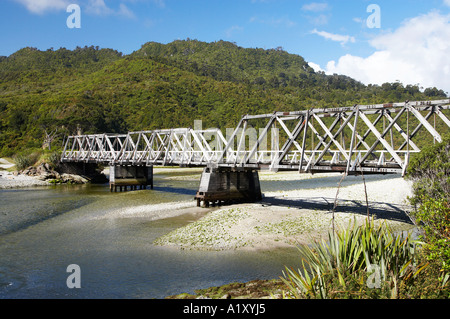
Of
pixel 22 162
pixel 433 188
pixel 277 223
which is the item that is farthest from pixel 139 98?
pixel 433 188

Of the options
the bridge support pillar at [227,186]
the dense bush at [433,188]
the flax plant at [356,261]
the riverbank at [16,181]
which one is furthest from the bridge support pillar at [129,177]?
the flax plant at [356,261]

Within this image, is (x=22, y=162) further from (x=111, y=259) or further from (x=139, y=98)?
(x=139, y=98)

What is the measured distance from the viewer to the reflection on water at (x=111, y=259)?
40.8 feet

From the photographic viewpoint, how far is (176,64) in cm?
18912

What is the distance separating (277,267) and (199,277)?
10.7 ft

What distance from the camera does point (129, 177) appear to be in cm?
4691

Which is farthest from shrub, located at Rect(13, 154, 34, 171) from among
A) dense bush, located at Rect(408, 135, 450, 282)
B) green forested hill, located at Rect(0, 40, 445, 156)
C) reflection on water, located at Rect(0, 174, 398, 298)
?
dense bush, located at Rect(408, 135, 450, 282)

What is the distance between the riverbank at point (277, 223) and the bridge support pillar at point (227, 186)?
2097 mm

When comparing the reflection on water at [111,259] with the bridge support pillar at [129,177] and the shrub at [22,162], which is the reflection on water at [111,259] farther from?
the shrub at [22,162]

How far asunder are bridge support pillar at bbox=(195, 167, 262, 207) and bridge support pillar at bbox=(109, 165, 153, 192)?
18.2 meters

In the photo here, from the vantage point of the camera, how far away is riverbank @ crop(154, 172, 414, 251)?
17.8m

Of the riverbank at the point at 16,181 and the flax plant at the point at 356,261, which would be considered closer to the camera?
the flax plant at the point at 356,261
